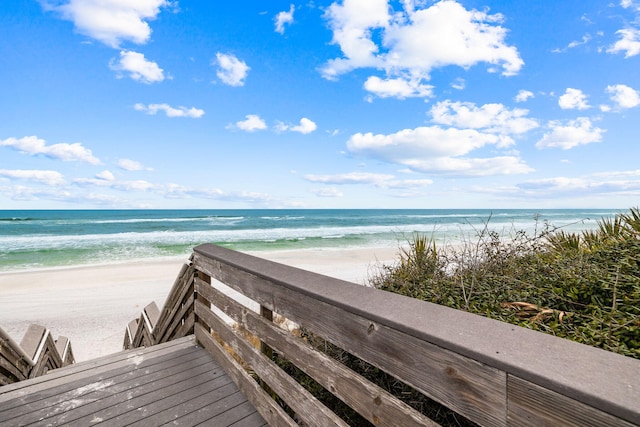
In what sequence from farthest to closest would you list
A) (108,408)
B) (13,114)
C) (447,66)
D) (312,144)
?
(312,144), (13,114), (447,66), (108,408)

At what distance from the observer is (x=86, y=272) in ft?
42.9

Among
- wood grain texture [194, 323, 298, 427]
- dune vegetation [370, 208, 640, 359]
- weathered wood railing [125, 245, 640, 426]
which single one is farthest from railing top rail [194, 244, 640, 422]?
dune vegetation [370, 208, 640, 359]

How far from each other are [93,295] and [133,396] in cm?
971

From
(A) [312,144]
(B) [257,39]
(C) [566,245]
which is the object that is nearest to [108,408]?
(C) [566,245]

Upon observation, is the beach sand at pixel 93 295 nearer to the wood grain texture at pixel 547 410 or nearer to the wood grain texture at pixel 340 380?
the wood grain texture at pixel 340 380

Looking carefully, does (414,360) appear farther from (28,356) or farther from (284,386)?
(28,356)

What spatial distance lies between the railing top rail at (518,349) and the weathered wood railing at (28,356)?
3.31 meters

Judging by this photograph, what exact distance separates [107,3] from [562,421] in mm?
9827

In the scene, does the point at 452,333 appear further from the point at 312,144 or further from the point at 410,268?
the point at 312,144

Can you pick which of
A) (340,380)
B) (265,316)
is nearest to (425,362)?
(340,380)

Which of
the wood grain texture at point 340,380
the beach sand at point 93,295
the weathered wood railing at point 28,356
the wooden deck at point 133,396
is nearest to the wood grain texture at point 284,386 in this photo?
the wood grain texture at point 340,380

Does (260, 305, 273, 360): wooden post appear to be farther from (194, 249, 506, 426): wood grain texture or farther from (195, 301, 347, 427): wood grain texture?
(194, 249, 506, 426): wood grain texture

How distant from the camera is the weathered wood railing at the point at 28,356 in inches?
109

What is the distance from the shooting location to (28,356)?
329 centimetres
